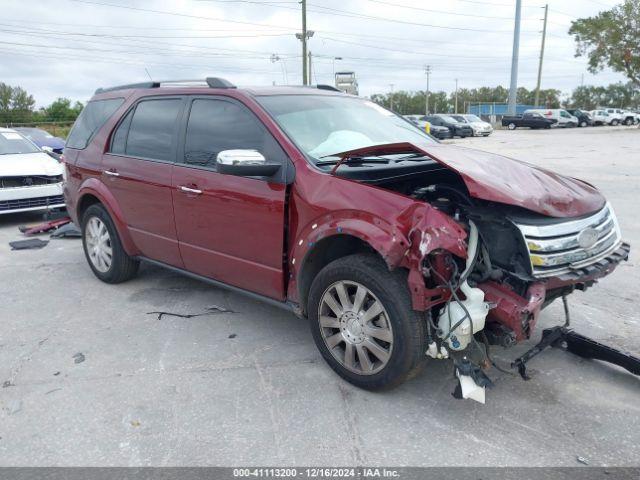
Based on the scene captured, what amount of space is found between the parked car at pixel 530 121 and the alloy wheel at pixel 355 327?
4501 cm

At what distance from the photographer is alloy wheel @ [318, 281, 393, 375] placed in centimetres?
307

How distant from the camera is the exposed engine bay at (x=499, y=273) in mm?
2848

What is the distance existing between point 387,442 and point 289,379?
87 cm

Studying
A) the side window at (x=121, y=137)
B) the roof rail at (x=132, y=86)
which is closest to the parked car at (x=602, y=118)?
the roof rail at (x=132, y=86)

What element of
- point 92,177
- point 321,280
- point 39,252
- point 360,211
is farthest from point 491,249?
point 39,252

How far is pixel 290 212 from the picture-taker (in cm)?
348

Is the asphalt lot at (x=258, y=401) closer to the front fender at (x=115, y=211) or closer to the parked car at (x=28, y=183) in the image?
the front fender at (x=115, y=211)

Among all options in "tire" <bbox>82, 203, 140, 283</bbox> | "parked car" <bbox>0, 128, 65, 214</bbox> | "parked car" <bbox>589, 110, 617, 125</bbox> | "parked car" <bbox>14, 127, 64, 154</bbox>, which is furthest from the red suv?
"parked car" <bbox>589, 110, 617, 125</bbox>

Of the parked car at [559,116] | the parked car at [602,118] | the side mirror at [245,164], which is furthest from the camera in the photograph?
the parked car at [602,118]

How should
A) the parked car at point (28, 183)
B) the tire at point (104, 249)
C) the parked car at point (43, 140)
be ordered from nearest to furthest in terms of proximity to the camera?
the tire at point (104, 249) → the parked car at point (28, 183) → the parked car at point (43, 140)

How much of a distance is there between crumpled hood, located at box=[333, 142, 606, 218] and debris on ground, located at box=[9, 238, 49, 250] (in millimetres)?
5558

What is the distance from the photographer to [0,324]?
4.48 m

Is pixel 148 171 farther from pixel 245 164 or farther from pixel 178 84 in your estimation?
pixel 245 164

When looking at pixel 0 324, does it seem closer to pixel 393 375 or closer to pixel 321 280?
pixel 321 280
